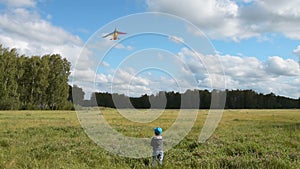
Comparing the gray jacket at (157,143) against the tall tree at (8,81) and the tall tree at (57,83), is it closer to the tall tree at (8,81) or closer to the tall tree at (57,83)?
the tall tree at (8,81)

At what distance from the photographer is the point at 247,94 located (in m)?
109

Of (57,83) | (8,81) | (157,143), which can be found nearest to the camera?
(157,143)

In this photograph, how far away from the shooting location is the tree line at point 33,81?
7062cm

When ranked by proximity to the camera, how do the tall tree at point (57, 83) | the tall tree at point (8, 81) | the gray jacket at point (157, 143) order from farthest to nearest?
the tall tree at point (57, 83), the tall tree at point (8, 81), the gray jacket at point (157, 143)

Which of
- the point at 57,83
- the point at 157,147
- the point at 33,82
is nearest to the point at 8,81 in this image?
the point at 33,82

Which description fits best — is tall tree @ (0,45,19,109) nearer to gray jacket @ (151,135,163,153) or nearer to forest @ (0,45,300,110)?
forest @ (0,45,300,110)

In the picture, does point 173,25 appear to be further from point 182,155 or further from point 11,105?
point 11,105

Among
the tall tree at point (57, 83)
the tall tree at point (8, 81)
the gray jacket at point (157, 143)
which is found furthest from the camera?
the tall tree at point (57, 83)

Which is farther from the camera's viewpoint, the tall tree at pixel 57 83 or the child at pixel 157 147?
the tall tree at pixel 57 83

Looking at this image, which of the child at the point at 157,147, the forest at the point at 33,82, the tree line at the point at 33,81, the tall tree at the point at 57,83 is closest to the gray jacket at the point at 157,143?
the child at the point at 157,147

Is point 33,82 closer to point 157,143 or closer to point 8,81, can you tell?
point 8,81

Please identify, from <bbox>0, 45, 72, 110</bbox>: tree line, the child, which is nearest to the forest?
<bbox>0, 45, 72, 110</bbox>: tree line

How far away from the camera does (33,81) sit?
77.1 m

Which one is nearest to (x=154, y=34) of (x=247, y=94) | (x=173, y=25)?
(x=173, y=25)
